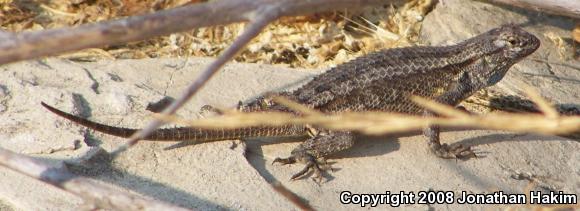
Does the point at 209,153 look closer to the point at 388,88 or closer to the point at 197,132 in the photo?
the point at 197,132

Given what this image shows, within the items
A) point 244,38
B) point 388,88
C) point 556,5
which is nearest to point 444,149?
point 388,88

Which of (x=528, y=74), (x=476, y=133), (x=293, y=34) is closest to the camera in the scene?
(x=476, y=133)

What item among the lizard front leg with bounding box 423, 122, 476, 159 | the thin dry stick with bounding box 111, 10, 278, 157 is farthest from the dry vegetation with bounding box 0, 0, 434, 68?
the thin dry stick with bounding box 111, 10, 278, 157

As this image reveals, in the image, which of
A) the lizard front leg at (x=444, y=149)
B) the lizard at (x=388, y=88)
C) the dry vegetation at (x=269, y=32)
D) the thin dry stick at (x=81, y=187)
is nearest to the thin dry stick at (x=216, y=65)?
the thin dry stick at (x=81, y=187)

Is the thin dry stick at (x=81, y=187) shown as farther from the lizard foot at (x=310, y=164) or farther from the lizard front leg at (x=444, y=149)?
the lizard front leg at (x=444, y=149)

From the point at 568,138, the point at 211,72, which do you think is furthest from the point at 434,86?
the point at 211,72

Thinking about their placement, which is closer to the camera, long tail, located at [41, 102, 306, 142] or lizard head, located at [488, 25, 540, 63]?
long tail, located at [41, 102, 306, 142]

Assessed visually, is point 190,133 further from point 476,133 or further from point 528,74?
point 528,74

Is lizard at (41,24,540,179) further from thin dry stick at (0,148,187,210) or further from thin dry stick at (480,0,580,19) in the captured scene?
thin dry stick at (0,148,187,210)
